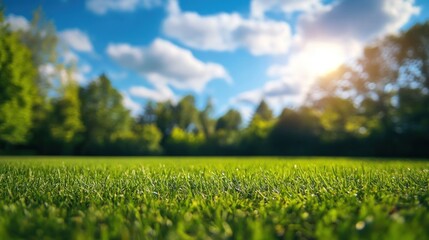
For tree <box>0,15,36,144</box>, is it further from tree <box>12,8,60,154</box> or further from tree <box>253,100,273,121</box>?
tree <box>253,100,273,121</box>

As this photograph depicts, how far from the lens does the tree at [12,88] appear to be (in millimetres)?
16969

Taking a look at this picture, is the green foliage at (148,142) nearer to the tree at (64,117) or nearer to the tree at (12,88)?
the tree at (64,117)

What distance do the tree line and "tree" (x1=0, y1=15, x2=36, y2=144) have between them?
0.18ft

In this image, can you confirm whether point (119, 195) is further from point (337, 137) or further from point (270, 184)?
point (337, 137)

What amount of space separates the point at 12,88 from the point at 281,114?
94.0ft

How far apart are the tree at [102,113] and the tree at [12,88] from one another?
23299 mm

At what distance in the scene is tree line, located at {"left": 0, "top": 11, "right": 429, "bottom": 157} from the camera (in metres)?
19.4

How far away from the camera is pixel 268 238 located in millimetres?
1306

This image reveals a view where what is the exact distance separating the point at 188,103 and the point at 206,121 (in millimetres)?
5902

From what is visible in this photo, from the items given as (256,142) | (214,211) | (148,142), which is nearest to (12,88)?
(214,211)

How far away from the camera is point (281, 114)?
36250 millimetres

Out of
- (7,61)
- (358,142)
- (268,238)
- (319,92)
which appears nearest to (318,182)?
(268,238)

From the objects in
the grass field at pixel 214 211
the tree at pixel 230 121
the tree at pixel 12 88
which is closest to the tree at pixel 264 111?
the tree at pixel 230 121

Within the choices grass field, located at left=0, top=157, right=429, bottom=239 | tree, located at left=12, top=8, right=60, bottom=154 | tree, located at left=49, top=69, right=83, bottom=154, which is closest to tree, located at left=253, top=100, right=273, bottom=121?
tree, located at left=49, top=69, right=83, bottom=154
